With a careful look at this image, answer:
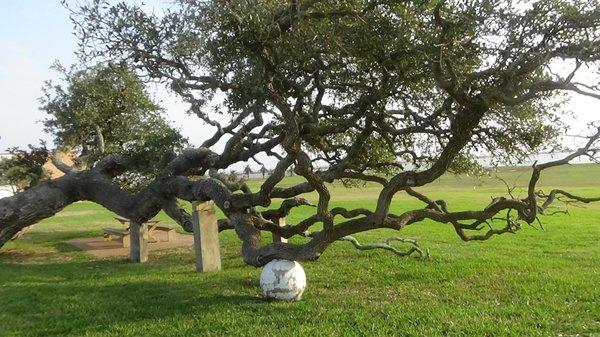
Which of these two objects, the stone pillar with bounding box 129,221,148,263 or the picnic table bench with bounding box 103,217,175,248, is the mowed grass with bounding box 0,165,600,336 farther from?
the picnic table bench with bounding box 103,217,175,248

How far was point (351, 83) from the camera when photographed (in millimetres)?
10844

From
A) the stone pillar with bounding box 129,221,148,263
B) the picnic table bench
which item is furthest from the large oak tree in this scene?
the picnic table bench

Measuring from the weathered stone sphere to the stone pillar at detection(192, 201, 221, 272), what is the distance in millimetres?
3401

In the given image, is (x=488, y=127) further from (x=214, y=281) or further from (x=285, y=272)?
(x=214, y=281)

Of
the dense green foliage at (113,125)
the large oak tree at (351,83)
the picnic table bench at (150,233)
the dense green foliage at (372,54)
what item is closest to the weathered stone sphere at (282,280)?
the large oak tree at (351,83)

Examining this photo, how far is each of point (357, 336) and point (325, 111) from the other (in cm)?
604

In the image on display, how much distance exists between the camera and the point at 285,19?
801cm

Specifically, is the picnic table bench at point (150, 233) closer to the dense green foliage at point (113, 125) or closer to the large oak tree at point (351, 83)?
the dense green foliage at point (113, 125)

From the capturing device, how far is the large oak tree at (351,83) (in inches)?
301

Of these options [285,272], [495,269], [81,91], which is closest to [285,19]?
[285,272]

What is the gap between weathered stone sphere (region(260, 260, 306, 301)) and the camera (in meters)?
9.41

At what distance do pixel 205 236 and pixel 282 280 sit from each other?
3.96 m

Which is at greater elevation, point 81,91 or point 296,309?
point 81,91

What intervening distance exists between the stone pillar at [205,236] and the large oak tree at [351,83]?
418 mm
